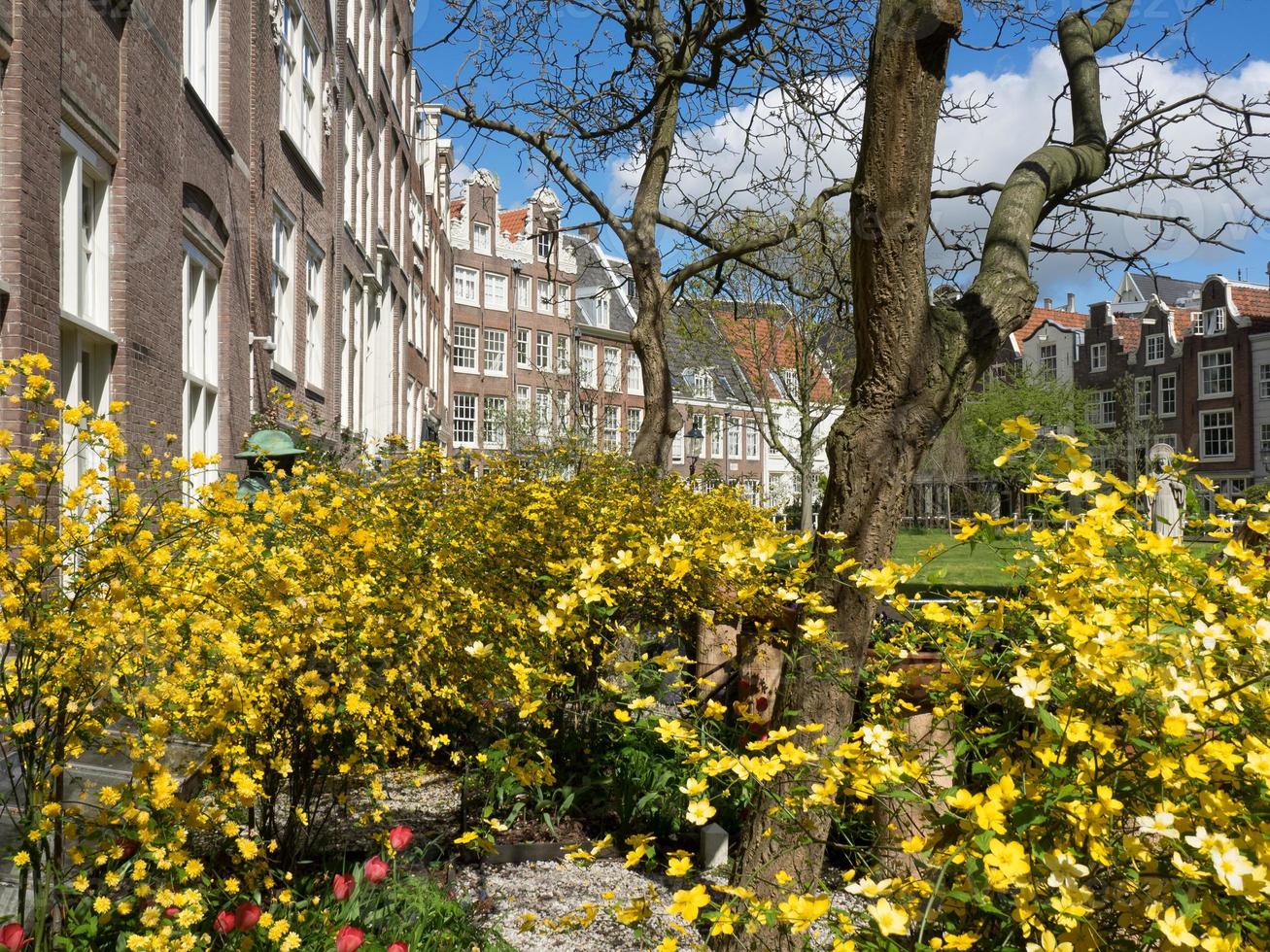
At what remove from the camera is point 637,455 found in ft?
28.9

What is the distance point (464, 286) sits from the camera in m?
46.1

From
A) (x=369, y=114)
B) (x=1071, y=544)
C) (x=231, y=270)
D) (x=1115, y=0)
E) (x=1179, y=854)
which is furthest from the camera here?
(x=369, y=114)

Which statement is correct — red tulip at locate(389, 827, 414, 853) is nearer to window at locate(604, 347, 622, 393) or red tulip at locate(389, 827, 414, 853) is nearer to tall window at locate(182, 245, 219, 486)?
tall window at locate(182, 245, 219, 486)

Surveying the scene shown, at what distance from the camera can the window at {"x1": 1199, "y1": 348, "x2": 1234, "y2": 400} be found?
46.5m

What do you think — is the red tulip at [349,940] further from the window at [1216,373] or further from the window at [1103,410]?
the window at [1103,410]

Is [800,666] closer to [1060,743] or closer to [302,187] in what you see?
[1060,743]

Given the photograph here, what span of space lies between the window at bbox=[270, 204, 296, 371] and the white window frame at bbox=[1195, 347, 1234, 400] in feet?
144

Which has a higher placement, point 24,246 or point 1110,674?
point 24,246

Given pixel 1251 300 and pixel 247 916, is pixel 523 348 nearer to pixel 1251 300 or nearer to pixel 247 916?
pixel 1251 300

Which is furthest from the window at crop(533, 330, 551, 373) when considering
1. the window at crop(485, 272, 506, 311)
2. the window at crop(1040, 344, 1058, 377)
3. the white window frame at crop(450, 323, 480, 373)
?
the window at crop(1040, 344, 1058, 377)

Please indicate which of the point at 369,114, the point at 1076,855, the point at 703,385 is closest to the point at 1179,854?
the point at 1076,855

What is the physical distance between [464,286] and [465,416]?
18.7 feet

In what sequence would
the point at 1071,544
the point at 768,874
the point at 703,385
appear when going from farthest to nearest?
the point at 703,385, the point at 768,874, the point at 1071,544

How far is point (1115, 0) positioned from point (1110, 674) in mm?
3893
